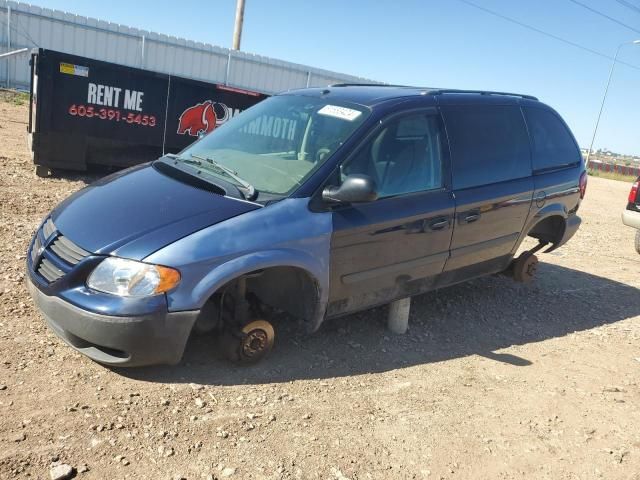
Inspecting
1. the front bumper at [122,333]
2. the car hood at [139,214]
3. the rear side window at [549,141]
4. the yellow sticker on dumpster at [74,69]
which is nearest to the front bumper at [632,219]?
the rear side window at [549,141]

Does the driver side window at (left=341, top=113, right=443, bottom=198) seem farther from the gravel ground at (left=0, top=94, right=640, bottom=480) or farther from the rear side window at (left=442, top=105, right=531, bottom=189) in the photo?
the gravel ground at (left=0, top=94, right=640, bottom=480)

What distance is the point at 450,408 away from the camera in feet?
11.4

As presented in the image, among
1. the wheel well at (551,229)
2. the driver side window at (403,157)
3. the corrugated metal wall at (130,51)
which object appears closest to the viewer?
the driver side window at (403,157)

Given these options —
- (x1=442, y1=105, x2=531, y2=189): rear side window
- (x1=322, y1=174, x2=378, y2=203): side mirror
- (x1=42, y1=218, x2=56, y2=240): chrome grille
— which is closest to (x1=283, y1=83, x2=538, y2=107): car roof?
(x1=442, y1=105, x2=531, y2=189): rear side window

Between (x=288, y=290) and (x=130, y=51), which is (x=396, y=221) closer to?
(x=288, y=290)

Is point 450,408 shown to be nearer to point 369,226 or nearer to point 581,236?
point 369,226

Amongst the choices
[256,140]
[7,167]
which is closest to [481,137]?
[256,140]

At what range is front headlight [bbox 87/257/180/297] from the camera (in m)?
2.91

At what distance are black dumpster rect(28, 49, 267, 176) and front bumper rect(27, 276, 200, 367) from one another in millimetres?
5691

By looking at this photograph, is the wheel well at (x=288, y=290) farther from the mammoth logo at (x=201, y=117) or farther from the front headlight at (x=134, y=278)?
the mammoth logo at (x=201, y=117)

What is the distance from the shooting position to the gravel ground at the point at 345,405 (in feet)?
8.95

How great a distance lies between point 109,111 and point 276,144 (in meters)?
5.31

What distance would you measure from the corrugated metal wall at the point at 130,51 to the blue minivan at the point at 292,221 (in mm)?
17040

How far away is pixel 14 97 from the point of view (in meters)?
17.9
